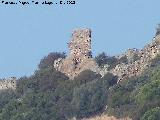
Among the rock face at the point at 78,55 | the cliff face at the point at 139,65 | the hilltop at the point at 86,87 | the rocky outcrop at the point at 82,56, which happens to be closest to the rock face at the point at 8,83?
the hilltop at the point at 86,87

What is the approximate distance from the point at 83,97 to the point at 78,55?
34.6 feet

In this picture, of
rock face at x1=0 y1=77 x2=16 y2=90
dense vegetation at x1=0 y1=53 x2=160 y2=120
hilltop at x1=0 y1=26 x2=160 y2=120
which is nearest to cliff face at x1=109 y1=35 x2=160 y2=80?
hilltop at x1=0 y1=26 x2=160 y2=120

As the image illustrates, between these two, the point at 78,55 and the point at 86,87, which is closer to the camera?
the point at 86,87

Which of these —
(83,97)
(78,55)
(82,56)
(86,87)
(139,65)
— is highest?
(78,55)

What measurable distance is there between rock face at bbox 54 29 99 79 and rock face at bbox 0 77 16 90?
689cm

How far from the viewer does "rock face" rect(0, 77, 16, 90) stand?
8090cm

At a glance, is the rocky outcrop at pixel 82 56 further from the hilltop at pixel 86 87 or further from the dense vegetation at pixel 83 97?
the dense vegetation at pixel 83 97

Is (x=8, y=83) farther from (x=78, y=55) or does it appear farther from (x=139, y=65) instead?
(x=139, y=65)

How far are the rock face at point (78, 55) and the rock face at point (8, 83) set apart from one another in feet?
22.6

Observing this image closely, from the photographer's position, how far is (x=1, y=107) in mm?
72562

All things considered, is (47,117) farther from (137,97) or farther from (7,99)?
(7,99)

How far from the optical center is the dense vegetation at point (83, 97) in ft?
189

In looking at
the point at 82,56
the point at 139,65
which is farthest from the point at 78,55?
the point at 139,65

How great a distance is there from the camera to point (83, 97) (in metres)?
66.1
